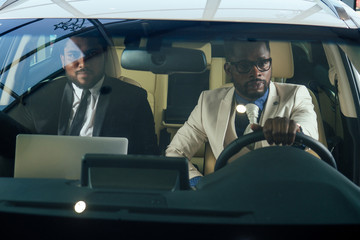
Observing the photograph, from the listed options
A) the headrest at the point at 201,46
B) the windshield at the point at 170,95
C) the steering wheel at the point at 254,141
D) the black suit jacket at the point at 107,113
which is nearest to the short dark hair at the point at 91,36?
the windshield at the point at 170,95

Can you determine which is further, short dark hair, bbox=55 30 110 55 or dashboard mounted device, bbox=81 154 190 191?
short dark hair, bbox=55 30 110 55

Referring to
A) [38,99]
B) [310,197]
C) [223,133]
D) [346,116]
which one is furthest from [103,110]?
[346,116]

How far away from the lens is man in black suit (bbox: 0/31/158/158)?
1875 millimetres

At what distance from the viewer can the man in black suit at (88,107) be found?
1875 mm

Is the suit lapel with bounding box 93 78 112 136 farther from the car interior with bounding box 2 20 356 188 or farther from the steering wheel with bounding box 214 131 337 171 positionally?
the steering wheel with bounding box 214 131 337 171

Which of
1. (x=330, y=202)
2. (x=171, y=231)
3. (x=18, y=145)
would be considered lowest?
(x=171, y=231)

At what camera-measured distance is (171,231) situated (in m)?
1.46

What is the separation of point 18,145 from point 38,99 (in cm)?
24

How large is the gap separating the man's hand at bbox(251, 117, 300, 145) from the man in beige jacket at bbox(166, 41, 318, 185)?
0.4 inches

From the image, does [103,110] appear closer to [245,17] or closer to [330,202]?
[245,17]

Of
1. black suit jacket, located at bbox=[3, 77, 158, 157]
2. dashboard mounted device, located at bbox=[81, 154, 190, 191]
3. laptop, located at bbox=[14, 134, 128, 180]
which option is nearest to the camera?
dashboard mounted device, located at bbox=[81, 154, 190, 191]

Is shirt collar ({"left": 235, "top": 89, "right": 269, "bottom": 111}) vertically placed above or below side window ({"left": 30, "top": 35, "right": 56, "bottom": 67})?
below

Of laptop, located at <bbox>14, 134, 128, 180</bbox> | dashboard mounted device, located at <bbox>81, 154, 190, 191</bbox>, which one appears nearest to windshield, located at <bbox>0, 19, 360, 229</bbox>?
laptop, located at <bbox>14, 134, 128, 180</bbox>

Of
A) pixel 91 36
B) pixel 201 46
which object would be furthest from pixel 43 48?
pixel 201 46
